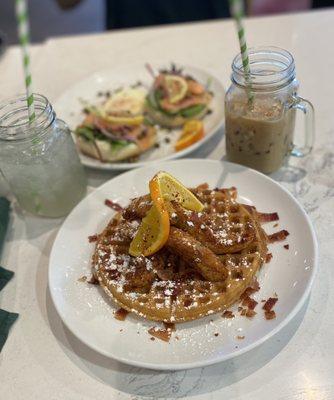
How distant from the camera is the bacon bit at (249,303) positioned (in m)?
1.18

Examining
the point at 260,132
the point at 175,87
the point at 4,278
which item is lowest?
the point at 4,278

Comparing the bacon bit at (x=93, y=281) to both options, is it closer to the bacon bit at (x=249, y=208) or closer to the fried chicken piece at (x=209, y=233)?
the fried chicken piece at (x=209, y=233)

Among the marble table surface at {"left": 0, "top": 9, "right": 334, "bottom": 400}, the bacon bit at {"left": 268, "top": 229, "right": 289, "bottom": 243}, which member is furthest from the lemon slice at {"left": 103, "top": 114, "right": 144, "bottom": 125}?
the bacon bit at {"left": 268, "top": 229, "right": 289, "bottom": 243}

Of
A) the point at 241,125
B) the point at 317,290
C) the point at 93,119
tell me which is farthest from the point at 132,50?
the point at 317,290

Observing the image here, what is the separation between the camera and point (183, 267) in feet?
4.08

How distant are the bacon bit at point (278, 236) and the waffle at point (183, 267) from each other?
2cm

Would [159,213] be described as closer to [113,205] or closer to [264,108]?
[113,205]

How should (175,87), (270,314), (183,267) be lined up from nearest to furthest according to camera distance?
(270,314) < (183,267) < (175,87)

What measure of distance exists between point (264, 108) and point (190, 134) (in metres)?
0.40

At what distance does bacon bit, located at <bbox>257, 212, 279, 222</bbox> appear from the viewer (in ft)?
4.58

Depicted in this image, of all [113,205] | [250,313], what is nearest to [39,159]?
[113,205]

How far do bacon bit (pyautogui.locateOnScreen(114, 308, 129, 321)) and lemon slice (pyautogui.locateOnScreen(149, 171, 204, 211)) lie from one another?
31cm

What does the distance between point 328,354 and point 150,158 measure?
0.98 meters

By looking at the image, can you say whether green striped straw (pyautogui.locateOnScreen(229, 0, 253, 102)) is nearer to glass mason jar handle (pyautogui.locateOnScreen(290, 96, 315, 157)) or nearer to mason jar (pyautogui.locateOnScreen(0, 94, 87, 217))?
glass mason jar handle (pyautogui.locateOnScreen(290, 96, 315, 157))
